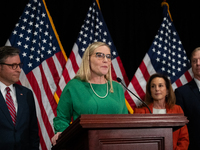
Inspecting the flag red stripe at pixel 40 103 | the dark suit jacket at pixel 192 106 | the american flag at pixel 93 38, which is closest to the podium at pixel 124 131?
the dark suit jacket at pixel 192 106

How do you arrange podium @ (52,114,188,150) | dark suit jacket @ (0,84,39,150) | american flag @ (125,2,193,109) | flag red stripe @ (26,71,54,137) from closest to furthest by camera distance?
podium @ (52,114,188,150), dark suit jacket @ (0,84,39,150), flag red stripe @ (26,71,54,137), american flag @ (125,2,193,109)

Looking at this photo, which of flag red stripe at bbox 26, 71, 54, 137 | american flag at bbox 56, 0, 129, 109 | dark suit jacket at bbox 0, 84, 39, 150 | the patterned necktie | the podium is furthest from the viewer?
american flag at bbox 56, 0, 129, 109

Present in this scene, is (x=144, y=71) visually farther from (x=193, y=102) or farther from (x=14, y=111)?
(x=14, y=111)

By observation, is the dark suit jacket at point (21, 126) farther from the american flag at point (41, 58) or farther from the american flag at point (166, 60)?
the american flag at point (166, 60)

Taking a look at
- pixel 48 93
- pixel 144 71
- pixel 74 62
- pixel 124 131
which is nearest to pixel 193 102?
pixel 144 71

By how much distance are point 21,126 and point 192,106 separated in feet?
6.26

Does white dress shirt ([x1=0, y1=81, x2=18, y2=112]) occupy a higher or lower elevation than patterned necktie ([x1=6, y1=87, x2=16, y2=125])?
higher

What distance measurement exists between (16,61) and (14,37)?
84 cm

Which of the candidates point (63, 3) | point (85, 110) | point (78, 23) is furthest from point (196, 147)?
point (63, 3)

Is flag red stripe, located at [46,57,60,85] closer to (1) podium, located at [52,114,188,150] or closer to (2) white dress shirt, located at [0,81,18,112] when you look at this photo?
(2) white dress shirt, located at [0,81,18,112]

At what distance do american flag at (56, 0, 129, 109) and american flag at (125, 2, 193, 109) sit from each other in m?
0.24

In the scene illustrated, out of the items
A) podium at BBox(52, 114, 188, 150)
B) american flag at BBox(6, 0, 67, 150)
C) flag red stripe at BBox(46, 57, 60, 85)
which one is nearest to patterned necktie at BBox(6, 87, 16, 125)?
american flag at BBox(6, 0, 67, 150)

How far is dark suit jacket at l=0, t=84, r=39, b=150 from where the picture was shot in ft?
7.97

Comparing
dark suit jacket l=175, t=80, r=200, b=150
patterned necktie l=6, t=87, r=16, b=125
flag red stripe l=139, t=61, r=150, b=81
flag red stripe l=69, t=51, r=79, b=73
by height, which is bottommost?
dark suit jacket l=175, t=80, r=200, b=150
